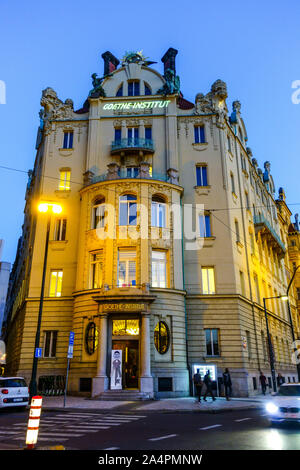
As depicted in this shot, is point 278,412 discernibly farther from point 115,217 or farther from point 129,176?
point 129,176

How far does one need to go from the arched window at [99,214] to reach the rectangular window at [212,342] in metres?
11.1

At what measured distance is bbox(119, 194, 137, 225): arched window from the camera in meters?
27.7

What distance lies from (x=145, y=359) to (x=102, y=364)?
271 cm

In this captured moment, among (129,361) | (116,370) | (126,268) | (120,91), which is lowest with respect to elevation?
(116,370)

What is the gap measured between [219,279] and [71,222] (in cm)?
1247

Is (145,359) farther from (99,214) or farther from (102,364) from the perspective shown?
(99,214)

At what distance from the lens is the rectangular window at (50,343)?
1088 inches

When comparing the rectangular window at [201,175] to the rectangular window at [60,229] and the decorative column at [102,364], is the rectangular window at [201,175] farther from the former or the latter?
the decorative column at [102,364]

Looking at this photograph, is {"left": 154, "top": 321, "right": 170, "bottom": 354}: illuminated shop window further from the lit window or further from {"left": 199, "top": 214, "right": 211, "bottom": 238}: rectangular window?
the lit window

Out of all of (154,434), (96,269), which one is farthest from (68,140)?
(154,434)

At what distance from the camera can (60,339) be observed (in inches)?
1088

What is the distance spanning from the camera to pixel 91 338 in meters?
25.9

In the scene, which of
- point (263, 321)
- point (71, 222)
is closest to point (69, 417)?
point (71, 222)

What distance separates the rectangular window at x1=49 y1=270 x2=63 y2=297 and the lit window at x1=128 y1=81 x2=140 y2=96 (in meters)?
17.4
